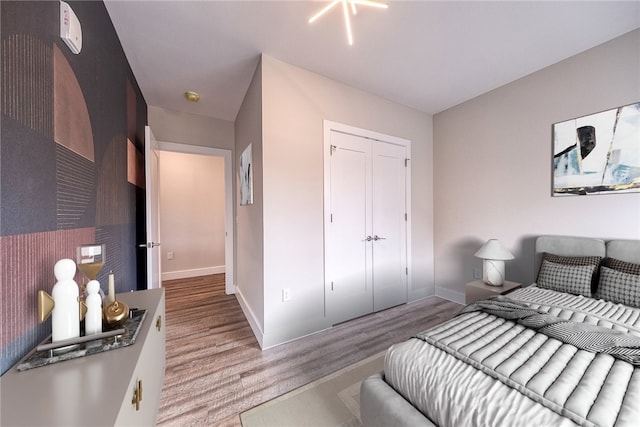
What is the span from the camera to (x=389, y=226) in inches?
113

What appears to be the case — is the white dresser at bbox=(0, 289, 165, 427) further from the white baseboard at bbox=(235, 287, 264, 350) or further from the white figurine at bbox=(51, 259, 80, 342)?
the white baseboard at bbox=(235, 287, 264, 350)

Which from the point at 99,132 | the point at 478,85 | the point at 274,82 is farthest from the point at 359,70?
the point at 99,132

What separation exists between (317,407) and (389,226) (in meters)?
2.02

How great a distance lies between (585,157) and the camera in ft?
6.71

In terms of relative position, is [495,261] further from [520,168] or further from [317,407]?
[317,407]

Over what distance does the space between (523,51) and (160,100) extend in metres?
3.97

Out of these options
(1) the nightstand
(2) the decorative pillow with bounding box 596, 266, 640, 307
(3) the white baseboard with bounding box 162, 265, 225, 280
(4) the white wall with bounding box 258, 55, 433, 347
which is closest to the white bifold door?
(4) the white wall with bounding box 258, 55, 433, 347

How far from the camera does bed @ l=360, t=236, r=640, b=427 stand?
77 cm

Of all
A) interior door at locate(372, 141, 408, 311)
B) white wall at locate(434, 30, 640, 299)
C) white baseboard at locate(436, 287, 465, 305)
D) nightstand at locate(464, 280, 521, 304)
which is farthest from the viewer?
white baseboard at locate(436, 287, 465, 305)

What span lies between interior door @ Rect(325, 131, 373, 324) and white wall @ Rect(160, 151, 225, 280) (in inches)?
123

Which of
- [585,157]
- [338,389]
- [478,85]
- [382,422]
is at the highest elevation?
[478,85]

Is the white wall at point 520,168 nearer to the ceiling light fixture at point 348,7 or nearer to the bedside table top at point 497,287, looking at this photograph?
the bedside table top at point 497,287

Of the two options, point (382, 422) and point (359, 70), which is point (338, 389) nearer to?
point (382, 422)

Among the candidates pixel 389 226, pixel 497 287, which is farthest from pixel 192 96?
pixel 497 287
